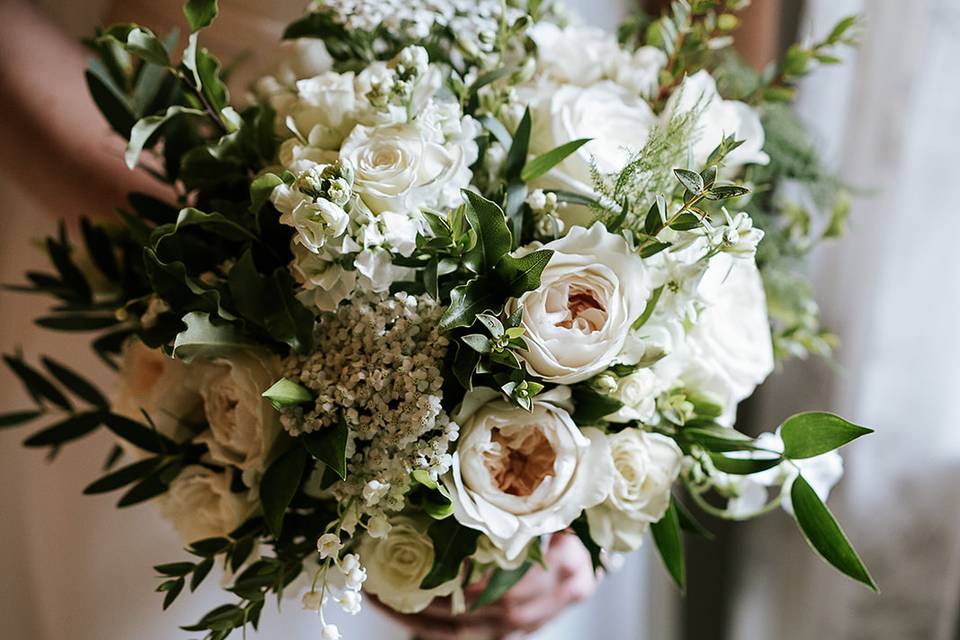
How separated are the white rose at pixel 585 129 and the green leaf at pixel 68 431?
0.41m

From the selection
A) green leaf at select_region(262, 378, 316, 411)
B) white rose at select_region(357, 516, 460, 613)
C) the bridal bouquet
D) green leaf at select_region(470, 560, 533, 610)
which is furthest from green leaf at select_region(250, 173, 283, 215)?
green leaf at select_region(470, 560, 533, 610)

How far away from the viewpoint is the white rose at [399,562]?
0.53m

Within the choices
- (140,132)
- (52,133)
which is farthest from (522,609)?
(52,133)

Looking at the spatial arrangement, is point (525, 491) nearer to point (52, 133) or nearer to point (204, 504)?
point (204, 504)

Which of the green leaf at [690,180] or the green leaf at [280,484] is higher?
the green leaf at [690,180]

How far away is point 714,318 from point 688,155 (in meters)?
0.12

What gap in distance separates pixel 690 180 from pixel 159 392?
0.37 metres

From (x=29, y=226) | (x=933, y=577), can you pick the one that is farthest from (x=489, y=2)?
(x=933, y=577)

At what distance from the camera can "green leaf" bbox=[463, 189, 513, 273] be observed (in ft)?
1.47

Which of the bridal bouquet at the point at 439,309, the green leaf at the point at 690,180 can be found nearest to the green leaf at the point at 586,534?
the bridal bouquet at the point at 439,309

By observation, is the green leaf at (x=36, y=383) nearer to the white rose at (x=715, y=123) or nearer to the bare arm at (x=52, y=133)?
the bare arm at (x=52, y=133)

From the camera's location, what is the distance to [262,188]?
19.0 inches

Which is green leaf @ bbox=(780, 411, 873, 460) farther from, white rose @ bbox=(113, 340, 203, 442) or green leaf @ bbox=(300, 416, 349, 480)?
white rose @ bbox=(113, 340, 203, 442)

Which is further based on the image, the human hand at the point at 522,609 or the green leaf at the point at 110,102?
the human hand at the point at 522,609
